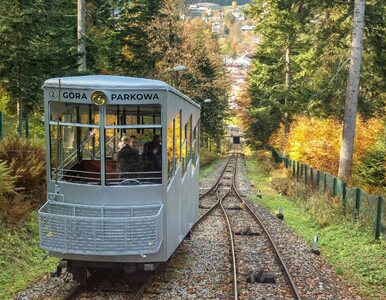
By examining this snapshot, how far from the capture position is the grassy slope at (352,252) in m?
10.3

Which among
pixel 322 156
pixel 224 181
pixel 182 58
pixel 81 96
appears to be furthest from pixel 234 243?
pixel 182 58

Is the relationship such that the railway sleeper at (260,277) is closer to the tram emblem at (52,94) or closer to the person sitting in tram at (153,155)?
the person sitting in tram at (153,155)

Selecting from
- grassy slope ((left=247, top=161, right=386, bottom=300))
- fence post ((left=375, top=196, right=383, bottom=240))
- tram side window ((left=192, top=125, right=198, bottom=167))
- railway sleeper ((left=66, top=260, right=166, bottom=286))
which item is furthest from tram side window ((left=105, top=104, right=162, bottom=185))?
fence post ((left=375, top=196, right=383, bottom=240))

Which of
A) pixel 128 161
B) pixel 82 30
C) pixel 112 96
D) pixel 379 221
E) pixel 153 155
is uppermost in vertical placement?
pixel 82 30

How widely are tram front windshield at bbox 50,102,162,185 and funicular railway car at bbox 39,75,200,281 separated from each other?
0.02 metres

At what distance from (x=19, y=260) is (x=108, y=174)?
10.3ft

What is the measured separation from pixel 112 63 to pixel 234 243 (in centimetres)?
2534

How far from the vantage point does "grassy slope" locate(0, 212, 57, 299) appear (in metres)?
9.05

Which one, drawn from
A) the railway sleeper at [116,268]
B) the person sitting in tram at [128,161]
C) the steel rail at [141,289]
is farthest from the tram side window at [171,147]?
the steel rail at [141,289]

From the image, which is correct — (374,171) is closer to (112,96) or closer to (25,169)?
(25,169)

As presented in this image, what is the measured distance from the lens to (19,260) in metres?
10.1

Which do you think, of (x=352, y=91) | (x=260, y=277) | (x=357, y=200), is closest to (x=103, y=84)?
(x=260, y=277)

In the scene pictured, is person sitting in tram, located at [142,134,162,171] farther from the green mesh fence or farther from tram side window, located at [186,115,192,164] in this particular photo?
the green mesh fence

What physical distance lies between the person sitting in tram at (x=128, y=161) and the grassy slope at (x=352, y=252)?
16.7 feet
